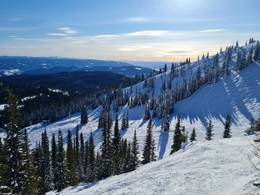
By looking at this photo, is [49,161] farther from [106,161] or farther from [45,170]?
[106,161]

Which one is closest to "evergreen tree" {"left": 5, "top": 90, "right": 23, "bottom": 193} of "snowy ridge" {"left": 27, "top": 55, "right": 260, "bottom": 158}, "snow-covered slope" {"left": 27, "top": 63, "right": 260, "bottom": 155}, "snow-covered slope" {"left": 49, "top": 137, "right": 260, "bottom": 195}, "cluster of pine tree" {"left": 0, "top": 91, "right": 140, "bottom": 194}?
"cluster of pine tree" {"left": 0, "top": 91, "right": 140, "bottom": 194}

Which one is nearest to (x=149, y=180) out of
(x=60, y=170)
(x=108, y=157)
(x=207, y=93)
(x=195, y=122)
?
(x=108, y=157)

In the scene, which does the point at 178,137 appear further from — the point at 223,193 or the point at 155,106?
the point at 155,106

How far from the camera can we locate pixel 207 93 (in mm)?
193625

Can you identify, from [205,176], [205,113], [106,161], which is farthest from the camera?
[205,113]

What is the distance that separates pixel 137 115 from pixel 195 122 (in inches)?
1631

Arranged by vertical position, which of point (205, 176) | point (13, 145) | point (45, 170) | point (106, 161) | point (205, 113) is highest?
point (13, 145)

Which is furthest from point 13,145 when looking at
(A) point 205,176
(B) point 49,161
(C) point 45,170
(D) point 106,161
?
(B) point 49,161

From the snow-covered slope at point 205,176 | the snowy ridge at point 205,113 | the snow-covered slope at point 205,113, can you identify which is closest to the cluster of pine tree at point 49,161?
the snow-covered slope at point 205,176

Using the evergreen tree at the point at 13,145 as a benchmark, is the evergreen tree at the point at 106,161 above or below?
below

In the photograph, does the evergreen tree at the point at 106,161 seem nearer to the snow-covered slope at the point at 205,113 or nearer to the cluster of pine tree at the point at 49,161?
the cluster of pine tree at the point at 49,161

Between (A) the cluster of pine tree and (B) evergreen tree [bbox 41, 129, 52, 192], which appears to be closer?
(A) the cluster of pine tree

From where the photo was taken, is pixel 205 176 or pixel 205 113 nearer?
pixel 205 176

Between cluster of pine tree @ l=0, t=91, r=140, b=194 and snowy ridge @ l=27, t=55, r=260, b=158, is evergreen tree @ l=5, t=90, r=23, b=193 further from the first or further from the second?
snowy ridge @ l=27, t=55, r=260, b=158
